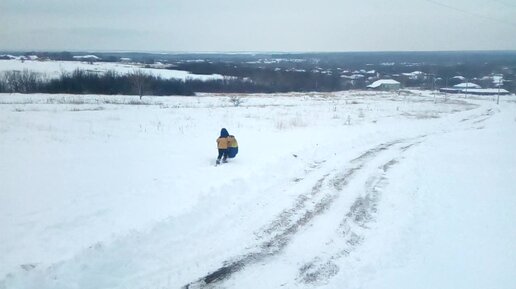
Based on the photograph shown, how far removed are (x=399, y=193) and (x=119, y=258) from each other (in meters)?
7.03

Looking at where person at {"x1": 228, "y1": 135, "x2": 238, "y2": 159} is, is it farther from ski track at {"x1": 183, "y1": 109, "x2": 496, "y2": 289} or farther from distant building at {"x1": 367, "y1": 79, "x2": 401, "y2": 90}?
distant building at {"x1": 367, "y1": 79, "x2": 401, "y2": 90}

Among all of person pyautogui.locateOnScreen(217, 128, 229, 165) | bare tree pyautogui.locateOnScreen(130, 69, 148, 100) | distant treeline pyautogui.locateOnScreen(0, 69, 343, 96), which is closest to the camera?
person pyautogui.locateOnScreen(217, 128, 229, 165)

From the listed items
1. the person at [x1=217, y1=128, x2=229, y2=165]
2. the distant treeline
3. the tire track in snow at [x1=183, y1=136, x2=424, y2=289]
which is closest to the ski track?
the tire track in snow at [x1=183, y1=136, x2=424, y2=289]

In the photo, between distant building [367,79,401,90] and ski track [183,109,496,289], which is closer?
ski track [183,109,496,289]

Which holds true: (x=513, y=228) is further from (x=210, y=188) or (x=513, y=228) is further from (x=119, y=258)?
(x=119, y=258)

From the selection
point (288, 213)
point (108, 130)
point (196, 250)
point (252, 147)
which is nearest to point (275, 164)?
point (252, 147)

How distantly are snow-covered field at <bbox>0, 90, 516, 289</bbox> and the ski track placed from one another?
3cm

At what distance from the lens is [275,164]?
40.4 ft

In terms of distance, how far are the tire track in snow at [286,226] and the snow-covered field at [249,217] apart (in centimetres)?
4

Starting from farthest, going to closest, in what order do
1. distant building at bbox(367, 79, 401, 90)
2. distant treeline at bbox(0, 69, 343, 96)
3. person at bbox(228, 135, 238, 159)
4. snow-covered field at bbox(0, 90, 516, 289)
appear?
1. distant building at bbox(367, 79, 401, 90)
2. distant treeline at bbox(0, 69, 343, 96)
3. person at bbox(228, 135, 238, 159)
4. snow-covered field at bbox(0, 90, 516, 289)

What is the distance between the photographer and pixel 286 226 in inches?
298

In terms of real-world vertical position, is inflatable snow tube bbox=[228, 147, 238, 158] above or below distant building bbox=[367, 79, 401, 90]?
below

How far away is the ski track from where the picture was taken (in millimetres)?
5828

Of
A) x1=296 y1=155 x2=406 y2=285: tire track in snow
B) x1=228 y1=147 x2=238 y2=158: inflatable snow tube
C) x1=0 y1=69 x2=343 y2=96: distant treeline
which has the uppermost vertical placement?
x1=0 y1=69 x2=343 y2=96: distant treeline
